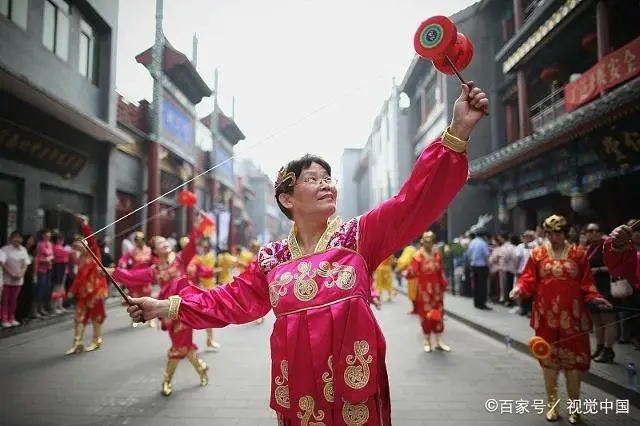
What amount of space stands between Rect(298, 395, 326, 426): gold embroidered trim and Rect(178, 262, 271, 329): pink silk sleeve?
517 millimetres

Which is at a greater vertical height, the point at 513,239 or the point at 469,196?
the point at 469,196

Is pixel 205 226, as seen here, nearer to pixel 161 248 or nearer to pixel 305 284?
pixel 161 248

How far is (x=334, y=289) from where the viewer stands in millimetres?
1888

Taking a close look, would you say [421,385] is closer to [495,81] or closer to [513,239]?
[513,239]

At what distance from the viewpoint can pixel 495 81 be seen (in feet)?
52.1

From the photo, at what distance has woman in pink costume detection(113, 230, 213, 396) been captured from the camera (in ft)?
16.2

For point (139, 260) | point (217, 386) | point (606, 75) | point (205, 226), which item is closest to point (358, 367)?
point (217, 386)

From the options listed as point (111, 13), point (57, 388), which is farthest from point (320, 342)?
point (57, 388)

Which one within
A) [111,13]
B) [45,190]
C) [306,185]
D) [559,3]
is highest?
[559,3]

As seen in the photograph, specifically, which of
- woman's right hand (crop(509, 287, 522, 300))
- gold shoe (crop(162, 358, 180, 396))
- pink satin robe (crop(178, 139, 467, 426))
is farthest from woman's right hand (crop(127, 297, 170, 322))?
woman's right hand (crop(509, 287, 522, 300))

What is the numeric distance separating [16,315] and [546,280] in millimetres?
8881

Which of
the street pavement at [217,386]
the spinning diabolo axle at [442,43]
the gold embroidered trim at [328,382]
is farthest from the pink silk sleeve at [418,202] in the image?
the street pavement at [217,386]

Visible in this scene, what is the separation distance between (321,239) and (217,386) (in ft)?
12.4

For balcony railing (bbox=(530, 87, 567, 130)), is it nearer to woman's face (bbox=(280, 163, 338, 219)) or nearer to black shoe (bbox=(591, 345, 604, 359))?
black shoe (bbox=(591, 345, 604, 359))
